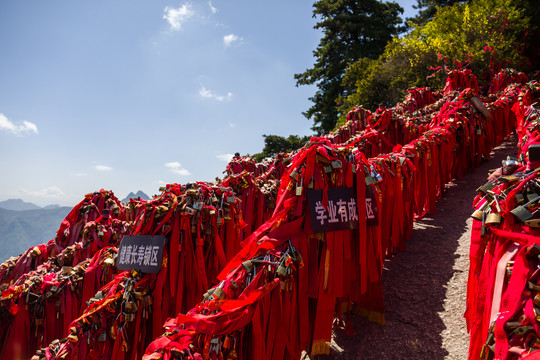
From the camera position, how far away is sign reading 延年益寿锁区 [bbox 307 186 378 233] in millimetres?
2357

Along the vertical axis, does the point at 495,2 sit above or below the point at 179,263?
above

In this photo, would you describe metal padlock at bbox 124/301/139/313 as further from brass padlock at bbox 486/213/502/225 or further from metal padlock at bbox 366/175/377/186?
brass padlock at bbox 486/213/502/225

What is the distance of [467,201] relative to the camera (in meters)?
5.46

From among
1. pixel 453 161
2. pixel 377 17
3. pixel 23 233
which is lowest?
pixel 23 233

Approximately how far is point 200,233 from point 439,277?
2421 millimetres

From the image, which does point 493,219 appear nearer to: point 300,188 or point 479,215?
point 479,215

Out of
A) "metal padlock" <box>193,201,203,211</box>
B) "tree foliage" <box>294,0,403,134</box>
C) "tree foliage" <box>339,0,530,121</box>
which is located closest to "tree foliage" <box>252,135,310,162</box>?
"tree foliage" <box>294,0,403,134</box>

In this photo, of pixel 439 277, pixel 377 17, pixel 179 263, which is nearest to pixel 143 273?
pixel 179 263

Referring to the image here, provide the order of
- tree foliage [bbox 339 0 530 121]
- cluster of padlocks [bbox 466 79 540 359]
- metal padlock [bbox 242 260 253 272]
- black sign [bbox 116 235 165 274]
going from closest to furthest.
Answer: cluster of padlocks [bbox 466 79 540 359], metal padlock [bbox 242 260 253 272], black sign [bbox 116 235 165 274], tree foliage [bbox 339 0 530 121]

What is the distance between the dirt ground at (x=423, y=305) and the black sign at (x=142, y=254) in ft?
5.05

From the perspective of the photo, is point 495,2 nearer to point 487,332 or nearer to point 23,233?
point 487,332

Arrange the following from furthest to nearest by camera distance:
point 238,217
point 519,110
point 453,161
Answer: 1. point 519,110
2. point 453,161
3. point 238,217

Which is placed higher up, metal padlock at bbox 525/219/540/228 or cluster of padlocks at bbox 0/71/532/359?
metal padlock at bbox 525/219/540/228

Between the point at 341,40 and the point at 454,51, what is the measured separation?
1232 cm
